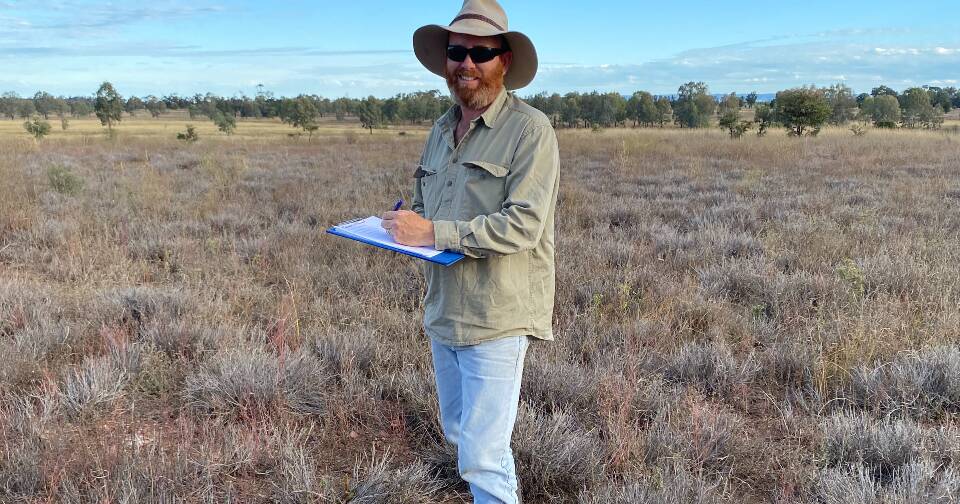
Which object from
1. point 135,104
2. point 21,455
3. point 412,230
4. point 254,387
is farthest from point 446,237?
point 135,104

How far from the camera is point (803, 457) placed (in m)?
2.66

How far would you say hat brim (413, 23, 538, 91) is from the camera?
5.56 ft

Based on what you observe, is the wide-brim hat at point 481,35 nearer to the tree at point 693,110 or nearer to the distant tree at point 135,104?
the tree at point 693,110

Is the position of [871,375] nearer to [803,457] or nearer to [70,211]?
[803,457]

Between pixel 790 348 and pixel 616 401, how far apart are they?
1.48 metres

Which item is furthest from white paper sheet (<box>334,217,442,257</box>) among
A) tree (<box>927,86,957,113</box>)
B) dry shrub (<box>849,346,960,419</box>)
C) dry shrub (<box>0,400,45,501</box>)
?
tree (<box>927,86,957,113</box>)

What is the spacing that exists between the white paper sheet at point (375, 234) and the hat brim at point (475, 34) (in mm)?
624

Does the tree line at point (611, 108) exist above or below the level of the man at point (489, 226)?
above

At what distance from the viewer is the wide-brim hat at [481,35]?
5.58ft

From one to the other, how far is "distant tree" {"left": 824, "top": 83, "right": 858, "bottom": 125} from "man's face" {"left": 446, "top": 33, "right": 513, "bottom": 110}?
65170 millimetres

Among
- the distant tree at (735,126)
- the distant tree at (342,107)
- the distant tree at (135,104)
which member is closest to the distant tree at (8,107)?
the distant tree at (135,104)

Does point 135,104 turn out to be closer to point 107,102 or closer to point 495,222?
point 107,102

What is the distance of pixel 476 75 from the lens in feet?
5.81

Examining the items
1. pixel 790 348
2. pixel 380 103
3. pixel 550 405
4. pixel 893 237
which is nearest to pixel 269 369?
pixel 550 405
